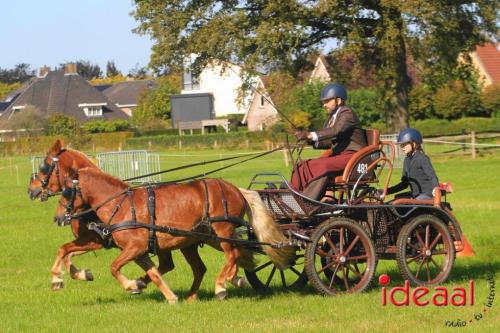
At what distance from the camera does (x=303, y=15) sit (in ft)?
112

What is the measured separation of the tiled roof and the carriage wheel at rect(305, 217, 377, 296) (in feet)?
184

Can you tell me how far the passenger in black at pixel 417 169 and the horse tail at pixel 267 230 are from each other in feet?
5.42

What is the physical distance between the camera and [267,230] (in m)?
9.96

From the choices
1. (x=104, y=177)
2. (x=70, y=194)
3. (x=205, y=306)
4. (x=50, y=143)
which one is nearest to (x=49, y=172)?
(x=70, y=194)

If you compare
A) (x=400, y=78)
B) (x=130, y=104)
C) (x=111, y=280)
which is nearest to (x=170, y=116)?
(x=130, y=104)

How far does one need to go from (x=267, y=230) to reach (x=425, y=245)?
188cm

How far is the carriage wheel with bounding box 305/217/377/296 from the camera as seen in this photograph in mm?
9719

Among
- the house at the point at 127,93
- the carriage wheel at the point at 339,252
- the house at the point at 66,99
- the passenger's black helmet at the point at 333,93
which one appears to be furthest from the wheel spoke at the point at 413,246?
the house at the point at 127,93

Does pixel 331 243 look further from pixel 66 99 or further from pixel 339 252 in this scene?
pixel 66 99

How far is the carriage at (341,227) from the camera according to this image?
32.0ft

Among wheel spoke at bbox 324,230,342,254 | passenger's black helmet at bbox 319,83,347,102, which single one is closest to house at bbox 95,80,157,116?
passenger's black helmet at bbox 319,83,347,102

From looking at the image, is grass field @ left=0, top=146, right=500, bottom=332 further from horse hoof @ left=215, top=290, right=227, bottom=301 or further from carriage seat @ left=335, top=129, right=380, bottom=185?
carriage seat @ left=335, top=129, right=380, bottom=185

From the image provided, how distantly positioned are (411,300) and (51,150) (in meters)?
4.11

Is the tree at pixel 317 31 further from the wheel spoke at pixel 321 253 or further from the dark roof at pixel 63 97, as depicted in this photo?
the dark roof at pixel 63 97
